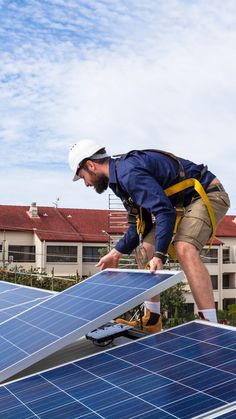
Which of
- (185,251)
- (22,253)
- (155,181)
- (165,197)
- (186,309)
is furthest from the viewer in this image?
(22,253)

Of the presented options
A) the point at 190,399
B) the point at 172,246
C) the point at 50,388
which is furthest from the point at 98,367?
the point at 172,246

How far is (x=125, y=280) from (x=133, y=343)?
0.83 m

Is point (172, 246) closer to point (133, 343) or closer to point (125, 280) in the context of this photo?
point (125, 280)

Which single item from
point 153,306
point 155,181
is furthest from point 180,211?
point 153,306

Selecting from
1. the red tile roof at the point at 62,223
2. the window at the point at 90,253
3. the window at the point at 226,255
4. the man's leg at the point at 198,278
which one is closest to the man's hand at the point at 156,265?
the man's leg at the point at 198,278

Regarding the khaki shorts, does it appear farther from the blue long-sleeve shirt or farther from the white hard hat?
the white hard hat

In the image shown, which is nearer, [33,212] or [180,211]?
[180,211]

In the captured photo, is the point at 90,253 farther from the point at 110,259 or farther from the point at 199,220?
the point at 199,220

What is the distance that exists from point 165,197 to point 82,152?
3.21 ft

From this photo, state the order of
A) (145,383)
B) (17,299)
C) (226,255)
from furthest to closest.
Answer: (226,255), (17,299), (145,383)

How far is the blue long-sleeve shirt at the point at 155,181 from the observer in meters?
4.84

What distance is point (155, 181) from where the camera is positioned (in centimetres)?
498

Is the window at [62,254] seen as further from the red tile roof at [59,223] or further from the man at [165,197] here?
the man at [165,197]

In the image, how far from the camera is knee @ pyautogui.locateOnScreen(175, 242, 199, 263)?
16.6 feet
